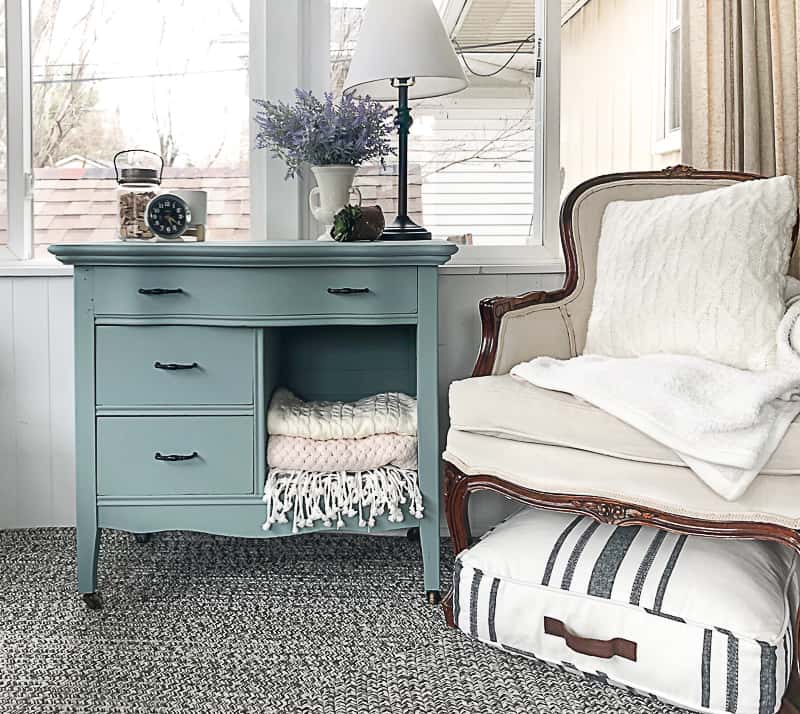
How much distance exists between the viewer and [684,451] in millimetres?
1661

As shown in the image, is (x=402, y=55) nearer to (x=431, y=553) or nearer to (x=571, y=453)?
(x=571, y=453)

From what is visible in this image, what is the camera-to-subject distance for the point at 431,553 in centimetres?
212

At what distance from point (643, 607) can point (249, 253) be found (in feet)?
3.51

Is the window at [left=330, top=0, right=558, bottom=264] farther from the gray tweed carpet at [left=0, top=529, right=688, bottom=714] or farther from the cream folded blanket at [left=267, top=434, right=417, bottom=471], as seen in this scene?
the gray tweed carpet at [left=0, top=529, right=688, bottom=714]

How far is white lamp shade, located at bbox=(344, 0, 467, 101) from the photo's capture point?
232cm

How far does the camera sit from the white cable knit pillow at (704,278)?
198 centimetres

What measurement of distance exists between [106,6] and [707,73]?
66.5 inches

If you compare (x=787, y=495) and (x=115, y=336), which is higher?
(x=115, y=336)

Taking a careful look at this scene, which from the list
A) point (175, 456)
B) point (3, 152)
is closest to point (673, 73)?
point (175, 456)

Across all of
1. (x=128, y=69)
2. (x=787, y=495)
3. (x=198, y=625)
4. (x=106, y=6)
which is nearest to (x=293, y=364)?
(x=198, y=625)

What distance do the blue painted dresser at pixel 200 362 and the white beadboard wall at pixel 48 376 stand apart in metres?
0.55

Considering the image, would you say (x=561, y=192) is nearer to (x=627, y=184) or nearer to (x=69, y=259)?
(x=627, y=184)

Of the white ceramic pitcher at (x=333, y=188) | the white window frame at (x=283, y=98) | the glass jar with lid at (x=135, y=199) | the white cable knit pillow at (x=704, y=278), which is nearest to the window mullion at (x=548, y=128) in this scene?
the white window frame at (x=283, y=98)

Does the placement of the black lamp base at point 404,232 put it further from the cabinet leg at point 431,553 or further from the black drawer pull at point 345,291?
the cabinet leg at point 431,553
